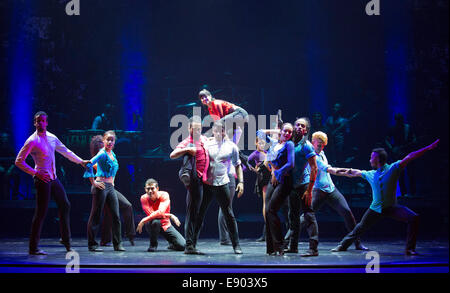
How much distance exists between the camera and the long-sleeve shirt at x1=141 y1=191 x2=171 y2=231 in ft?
20.4

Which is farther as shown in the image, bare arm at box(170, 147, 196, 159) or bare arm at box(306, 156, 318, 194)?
bare arm at box(170, 147, 196, 159)

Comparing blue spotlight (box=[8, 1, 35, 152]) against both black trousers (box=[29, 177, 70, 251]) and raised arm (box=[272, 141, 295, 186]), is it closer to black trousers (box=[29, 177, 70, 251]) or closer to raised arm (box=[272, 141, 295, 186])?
black trousers (box=[29, 177, 70, 251])

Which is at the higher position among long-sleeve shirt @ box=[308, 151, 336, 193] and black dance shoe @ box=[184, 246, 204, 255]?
long-sleeve shirt @ box=[308, 151, 336, 193]

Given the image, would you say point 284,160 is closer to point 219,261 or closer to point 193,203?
point 193,203

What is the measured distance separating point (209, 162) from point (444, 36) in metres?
8.70

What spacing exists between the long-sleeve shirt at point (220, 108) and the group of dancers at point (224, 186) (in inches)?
0.5

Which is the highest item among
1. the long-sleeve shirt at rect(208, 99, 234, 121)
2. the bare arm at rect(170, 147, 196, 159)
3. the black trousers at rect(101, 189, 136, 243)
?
the long-sleeve shirt at rect(208, 99, 234, 121)

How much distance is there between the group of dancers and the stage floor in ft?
0.67

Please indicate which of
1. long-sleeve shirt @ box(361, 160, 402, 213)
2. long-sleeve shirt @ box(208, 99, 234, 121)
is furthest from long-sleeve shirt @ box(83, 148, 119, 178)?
long-sleeve shirt @ box(361, 160, 402, 213)

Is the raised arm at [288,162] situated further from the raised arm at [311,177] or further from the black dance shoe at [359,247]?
the black dance shoe at [359,247]

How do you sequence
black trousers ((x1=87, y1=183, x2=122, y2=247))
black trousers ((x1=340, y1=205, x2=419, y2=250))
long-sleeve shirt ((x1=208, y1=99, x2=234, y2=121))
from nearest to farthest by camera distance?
black trousers ((x1=340, y1=205, x2=419, y2=250)) < black trousers ((x1=87, y1=183, x2=122, y2=247)) < long-sleeve shirt ((x1=208, y1=99, x2=234, y2=121))
